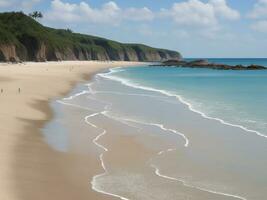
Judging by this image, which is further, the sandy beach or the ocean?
the ocean

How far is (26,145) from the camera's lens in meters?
14.9

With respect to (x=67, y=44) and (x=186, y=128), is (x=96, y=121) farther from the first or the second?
(x=67, y=44)

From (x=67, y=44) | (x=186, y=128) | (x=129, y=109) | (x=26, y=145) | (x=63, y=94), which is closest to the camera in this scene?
(x=26, y=145)

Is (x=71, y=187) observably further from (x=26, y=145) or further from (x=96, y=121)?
(x=96, y=121)

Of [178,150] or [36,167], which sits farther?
[178,150]

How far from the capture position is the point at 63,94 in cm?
3419

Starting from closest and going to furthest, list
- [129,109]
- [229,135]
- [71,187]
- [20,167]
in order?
[71,187], [20,167], [229,135], [129,109]

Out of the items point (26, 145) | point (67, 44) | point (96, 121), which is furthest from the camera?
point (67, 44)

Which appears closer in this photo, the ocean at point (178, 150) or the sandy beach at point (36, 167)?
the sandy beach at point (36, 167)

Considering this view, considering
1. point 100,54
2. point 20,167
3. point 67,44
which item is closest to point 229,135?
point 20,167

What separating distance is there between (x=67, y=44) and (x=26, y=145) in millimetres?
154622

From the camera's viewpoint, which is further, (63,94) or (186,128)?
(63,94)

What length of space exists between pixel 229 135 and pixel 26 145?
762 cm

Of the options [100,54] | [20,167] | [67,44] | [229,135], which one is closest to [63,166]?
[20,167]
